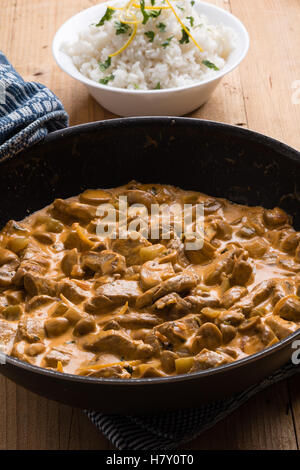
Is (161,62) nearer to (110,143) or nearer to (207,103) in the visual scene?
(207,103)

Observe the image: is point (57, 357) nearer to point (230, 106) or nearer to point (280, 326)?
point (280, 326)

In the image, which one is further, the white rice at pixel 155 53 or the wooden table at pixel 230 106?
the white rice at pixel 155 53

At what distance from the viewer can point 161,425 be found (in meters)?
2.04

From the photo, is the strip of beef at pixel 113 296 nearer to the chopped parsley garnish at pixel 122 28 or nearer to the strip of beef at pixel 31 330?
the strip of beef at pixel 31 330

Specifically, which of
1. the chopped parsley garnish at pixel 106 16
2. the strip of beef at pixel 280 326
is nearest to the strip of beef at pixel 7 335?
the strip of beef at pixel 280 326

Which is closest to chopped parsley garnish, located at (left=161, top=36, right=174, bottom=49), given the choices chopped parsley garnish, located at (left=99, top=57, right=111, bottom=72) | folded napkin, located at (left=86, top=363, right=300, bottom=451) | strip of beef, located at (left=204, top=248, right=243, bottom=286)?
chopped parsley garnish, located at (left=99, top=57, right=111, bottom=72)

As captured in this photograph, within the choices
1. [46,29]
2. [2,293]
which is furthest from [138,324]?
[46,29]

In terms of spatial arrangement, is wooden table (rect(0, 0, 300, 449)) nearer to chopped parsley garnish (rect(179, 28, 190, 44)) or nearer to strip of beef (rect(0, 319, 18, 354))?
strip of beef (rect(0, 319, 18, 354))

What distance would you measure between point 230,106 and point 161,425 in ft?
7.20

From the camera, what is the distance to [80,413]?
7.18ft

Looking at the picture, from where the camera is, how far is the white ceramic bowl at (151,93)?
3293 millimetres

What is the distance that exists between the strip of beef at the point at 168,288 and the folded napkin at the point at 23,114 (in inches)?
35.1

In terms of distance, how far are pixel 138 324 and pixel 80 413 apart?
1.19 ft

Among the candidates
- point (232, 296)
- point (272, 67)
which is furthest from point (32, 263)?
point (272, 67)
